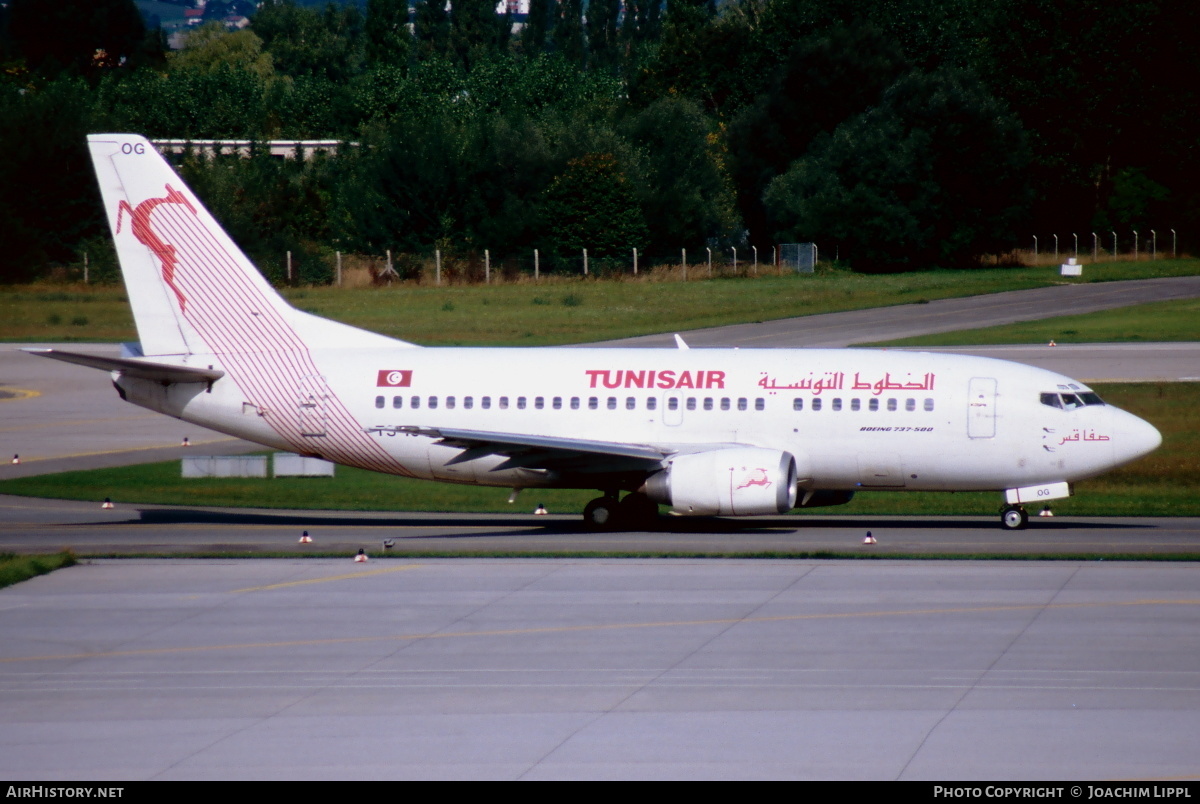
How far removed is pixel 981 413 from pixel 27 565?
60.0ft

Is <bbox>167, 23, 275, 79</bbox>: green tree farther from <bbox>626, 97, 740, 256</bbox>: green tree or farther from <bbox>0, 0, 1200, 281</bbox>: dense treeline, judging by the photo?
<bbox>626, 97, 740, 256</bbox>: green tree

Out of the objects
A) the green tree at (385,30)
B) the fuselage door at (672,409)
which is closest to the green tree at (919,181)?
the green tree at (385,30)

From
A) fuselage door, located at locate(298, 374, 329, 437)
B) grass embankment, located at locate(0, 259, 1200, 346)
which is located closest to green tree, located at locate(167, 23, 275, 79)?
grass embankment, located at locate(0, 259, 1200, 346)

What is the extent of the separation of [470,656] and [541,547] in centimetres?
928

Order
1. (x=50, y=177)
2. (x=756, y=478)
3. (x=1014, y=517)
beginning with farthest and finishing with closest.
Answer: (x=50, y=177), (x=1014, y=517), (x=756, y=478)

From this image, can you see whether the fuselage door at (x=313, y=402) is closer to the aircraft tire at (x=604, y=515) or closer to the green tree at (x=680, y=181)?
the aircraft tire at (x=604, y=515)

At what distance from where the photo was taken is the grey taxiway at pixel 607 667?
49.8ft

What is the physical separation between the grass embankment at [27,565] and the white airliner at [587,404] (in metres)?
4.21

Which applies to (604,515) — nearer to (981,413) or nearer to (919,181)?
(981,413)

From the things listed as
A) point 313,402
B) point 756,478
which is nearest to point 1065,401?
point 756,478

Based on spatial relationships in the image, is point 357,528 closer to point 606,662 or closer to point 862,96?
point 606,662

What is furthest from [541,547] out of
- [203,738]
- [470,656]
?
[203,738]

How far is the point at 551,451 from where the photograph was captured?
30.3 metres

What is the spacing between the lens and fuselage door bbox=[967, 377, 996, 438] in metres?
30.4
